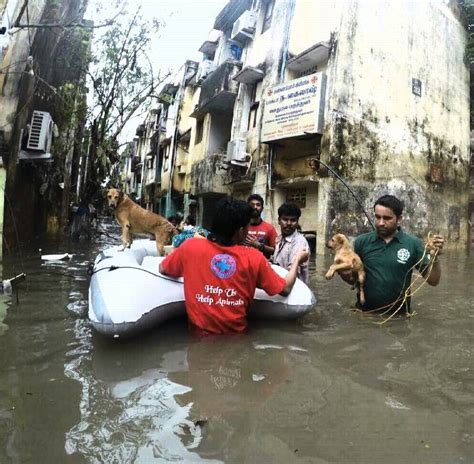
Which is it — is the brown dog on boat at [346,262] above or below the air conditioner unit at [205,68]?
below

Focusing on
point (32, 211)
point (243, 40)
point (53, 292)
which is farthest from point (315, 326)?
point (243, 40)

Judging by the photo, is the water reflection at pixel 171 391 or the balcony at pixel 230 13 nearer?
the water reflection at pixel 171 391

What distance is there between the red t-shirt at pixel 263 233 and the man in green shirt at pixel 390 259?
1.09m

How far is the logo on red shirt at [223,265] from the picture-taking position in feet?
10.8

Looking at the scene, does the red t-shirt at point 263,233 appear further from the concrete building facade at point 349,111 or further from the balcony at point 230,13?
the balcony at point 230,13

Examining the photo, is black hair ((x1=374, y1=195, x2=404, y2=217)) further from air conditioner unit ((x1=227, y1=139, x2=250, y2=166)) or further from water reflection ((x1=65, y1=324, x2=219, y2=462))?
air conditioner unit ((x1=227, y1=139, x2=250, y2=166))

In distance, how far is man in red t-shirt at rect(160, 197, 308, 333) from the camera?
10.8 feet

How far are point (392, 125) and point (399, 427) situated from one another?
13.7 metres

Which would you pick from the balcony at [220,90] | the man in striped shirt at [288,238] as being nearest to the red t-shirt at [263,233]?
the man in striped shirt at [288,238]

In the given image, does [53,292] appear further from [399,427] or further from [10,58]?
[10,58]

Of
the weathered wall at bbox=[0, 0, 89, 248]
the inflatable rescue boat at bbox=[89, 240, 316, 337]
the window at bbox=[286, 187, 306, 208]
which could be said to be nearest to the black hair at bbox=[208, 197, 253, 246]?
the inflatable rescue boat at bbox=[89, 240, 316, 337]

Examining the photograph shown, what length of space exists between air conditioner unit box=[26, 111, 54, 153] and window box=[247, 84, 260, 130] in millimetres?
8077

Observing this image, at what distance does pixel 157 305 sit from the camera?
3648 mm

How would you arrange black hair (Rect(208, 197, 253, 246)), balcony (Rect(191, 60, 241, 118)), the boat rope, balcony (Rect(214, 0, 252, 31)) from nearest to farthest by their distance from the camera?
black hair (Rect(208, 197, 253, 246))
the boat rope
balcony (Rect(191, 60, 241, 118))
balcony (Rect(214, 0, 252, 31))
